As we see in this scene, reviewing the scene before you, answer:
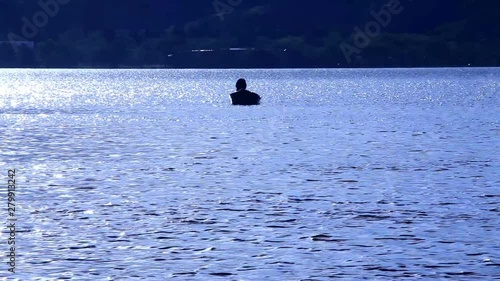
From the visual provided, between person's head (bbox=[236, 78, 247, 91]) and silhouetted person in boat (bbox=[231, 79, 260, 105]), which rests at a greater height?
person's head (bbox=[236, 78, 247, 91])

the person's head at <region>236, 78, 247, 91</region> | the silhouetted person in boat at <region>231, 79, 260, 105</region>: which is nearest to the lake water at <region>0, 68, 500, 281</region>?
the person's head at <region>236, 78, 247, 91</region>

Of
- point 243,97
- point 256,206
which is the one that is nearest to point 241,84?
point 243,97

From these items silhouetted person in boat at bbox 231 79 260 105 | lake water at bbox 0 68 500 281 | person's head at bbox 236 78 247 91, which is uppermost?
person's head at bbox 236 78 247 91

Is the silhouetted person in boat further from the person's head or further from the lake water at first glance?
the lake water

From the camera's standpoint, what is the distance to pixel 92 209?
1796 inches

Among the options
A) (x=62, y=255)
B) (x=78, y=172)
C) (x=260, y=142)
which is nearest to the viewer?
(x=62, y=255)

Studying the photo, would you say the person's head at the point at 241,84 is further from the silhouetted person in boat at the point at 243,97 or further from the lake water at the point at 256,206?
the lake water at the point at 256,206

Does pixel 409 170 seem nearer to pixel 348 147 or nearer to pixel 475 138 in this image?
pixel 348 147

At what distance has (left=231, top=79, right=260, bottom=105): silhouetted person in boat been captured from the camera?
135750mm

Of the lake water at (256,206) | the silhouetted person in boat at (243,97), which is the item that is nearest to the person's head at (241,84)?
the silhouetted person in boat at (243,97)

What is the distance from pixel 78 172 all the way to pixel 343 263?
26950mm

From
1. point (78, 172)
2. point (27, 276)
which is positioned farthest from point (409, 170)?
point (27, 276)

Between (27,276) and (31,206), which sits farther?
(31,206)

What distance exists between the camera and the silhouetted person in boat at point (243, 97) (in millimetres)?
135750
